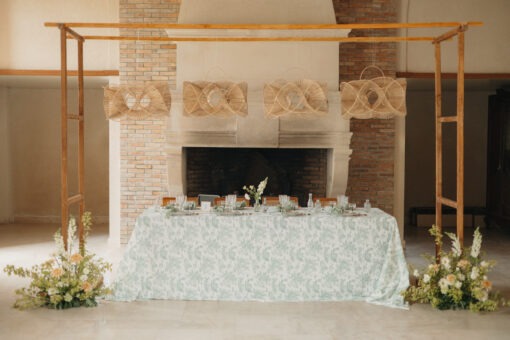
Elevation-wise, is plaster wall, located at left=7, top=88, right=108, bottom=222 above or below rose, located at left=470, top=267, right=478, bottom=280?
above

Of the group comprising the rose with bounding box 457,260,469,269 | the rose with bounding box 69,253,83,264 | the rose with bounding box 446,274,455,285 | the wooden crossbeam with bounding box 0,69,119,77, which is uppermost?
the wooden crossbeam with bounding box 0,69,119,77

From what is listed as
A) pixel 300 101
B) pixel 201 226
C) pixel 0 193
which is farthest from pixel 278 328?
pixel 0 193

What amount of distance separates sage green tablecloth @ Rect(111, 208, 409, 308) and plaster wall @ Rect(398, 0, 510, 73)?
3.90 m

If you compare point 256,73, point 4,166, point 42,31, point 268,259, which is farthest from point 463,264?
point 4,166

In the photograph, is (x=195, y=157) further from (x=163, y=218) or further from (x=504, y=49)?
(x=504, y=49)

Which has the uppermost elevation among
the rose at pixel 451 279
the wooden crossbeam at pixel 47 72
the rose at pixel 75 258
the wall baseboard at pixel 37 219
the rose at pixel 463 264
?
the wooden crossbeam at pixel 47 72

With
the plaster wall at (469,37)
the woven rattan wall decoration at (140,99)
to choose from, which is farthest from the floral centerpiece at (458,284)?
the plaster wall at (469,37)

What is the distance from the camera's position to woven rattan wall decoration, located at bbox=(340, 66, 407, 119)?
21.0 feet

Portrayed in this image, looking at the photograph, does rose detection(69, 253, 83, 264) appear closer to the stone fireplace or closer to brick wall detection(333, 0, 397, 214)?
the stone fireplace

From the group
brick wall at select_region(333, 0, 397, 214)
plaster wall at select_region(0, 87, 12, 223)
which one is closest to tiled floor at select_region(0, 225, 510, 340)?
brick wall at select_region(333, 0, 397, 214)

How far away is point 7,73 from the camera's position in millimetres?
9188

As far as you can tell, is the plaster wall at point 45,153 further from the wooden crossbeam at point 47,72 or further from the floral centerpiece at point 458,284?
the floral centerpiece at point 458,284

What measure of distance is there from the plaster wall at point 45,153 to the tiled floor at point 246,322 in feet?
18.6

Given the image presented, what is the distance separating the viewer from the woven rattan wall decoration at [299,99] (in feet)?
21.3
